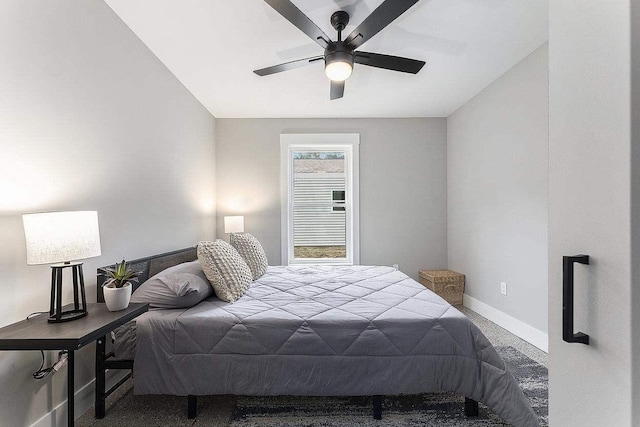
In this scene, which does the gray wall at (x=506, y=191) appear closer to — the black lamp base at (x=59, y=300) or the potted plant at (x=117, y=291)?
the potted plant at (x=117, y=291)

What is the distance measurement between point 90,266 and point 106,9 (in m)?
1.70

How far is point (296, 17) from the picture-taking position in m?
1.86

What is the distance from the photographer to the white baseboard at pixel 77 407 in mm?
1679

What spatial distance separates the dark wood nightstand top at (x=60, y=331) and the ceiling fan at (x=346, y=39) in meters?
1.83

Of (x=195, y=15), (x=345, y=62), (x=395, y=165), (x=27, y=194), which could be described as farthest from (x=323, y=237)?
(x=27, y=194)

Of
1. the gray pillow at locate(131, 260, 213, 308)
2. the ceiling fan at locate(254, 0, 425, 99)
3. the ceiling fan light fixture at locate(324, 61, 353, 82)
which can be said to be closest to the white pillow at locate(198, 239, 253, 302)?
the gray pillow at locate(131, 260, 213, 308)

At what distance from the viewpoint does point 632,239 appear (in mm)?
662

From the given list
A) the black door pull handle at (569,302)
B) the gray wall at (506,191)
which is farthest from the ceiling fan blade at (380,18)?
the gray wall at (506,191)

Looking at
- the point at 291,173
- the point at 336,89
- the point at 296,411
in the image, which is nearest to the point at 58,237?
the point at 296,411

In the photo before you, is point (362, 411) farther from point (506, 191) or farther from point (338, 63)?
point (506, 191)

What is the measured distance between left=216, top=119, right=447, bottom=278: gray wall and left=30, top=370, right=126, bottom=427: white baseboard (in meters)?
2.60

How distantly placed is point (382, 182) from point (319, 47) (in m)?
2.26

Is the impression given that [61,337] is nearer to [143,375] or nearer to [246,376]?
[143,375]

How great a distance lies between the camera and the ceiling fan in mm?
1761
